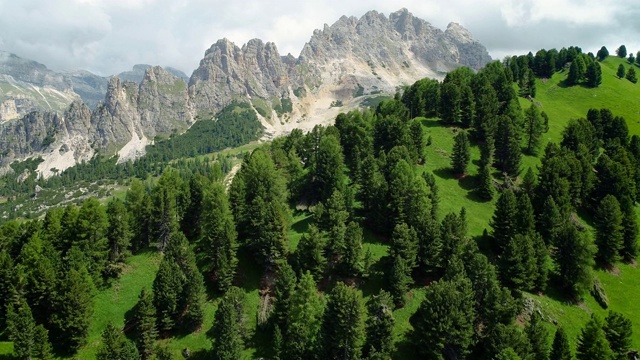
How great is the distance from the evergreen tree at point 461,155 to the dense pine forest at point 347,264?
911 mm

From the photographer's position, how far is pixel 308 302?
231 ft

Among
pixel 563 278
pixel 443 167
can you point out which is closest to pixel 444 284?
pixel 563 278

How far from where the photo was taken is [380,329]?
65500mm

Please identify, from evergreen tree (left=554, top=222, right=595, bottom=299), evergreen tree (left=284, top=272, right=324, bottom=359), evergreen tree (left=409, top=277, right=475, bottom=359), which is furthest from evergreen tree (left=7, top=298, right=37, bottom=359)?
evergreen tree (left=554, top=222, right=595, bottom=299)

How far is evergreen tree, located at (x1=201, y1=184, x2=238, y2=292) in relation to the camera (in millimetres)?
82688

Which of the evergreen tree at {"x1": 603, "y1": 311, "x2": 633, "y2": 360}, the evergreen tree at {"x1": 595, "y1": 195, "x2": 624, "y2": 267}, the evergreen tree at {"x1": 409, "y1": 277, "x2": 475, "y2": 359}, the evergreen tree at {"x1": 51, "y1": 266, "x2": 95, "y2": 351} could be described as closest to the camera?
the evergreen tree at {"x1": 603, "y1": 311, "x2": 633, "y2": 360}

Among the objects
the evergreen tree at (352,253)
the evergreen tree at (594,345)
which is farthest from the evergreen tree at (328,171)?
the evergreen tree at (594,345)

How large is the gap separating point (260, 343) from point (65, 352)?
34690mm

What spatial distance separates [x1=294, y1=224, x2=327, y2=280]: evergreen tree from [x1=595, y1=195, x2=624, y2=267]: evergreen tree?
65.3m

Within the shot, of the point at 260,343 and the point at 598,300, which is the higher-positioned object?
the point at 260,343

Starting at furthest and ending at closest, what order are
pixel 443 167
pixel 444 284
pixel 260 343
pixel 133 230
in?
pixel 443 167, pixel 133 230, pixel 260 343, pixel 444 284

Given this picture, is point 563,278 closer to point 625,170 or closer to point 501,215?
point 501,215

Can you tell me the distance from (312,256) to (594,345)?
48765 mm

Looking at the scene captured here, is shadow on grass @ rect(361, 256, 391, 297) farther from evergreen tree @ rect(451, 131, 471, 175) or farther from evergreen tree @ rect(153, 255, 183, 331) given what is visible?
evergreen tree @ rect(451, 131, 471, 175)
